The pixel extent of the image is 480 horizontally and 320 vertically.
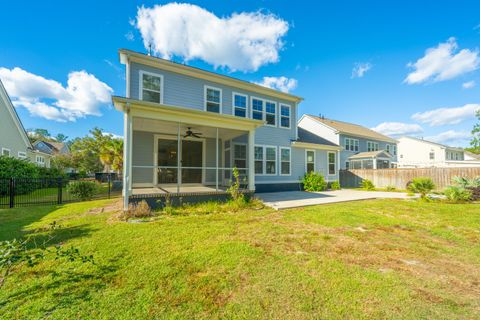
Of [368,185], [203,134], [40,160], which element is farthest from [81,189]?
[40,160]

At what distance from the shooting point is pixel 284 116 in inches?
496

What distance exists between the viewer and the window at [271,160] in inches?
460

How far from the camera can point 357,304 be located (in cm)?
213

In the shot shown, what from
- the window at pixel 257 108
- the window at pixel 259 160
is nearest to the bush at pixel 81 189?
the window at pixel 259 160

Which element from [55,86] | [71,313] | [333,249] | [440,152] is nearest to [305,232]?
[333,249]

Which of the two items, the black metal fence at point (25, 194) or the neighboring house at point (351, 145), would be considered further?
the neighboring house at point (351, 145)

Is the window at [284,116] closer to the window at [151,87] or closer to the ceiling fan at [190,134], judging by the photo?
the ceiling fan at [190,134]

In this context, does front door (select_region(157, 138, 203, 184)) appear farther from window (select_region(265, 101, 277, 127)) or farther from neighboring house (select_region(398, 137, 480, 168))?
neighboring house (select_region(398, 137, 480, 168))

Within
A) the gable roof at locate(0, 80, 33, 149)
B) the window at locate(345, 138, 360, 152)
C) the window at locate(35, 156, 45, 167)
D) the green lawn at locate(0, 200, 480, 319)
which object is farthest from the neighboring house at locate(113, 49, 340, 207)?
the window at locate(35, 156, 45, 167)

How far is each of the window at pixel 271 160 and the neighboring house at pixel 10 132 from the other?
17.9 m

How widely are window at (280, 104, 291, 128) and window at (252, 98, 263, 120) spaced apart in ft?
5.16

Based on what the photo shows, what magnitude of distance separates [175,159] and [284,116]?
7.47 metres

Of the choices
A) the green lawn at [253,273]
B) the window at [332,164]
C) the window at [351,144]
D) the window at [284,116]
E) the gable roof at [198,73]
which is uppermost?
the gable roof at [198,73]

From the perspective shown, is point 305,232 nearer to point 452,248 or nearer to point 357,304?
point 357,304
